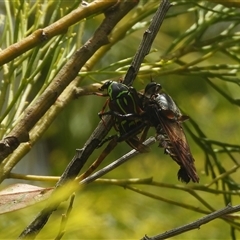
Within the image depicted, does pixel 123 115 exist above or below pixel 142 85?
below

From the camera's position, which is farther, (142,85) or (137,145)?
(142,85)

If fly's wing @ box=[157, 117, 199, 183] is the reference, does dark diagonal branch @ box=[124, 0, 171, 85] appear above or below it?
above

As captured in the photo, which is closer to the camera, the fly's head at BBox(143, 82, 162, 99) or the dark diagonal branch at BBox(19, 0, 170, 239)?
the dark diagonal branch at BBox(19, 0, 170, 239)

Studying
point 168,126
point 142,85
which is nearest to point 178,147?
point 168,126

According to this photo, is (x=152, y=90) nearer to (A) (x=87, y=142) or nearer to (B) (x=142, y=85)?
(A) (x=87, y=142)

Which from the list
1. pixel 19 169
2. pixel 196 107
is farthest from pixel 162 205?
pixel 19 169

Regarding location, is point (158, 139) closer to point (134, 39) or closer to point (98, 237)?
point (98, 237)
